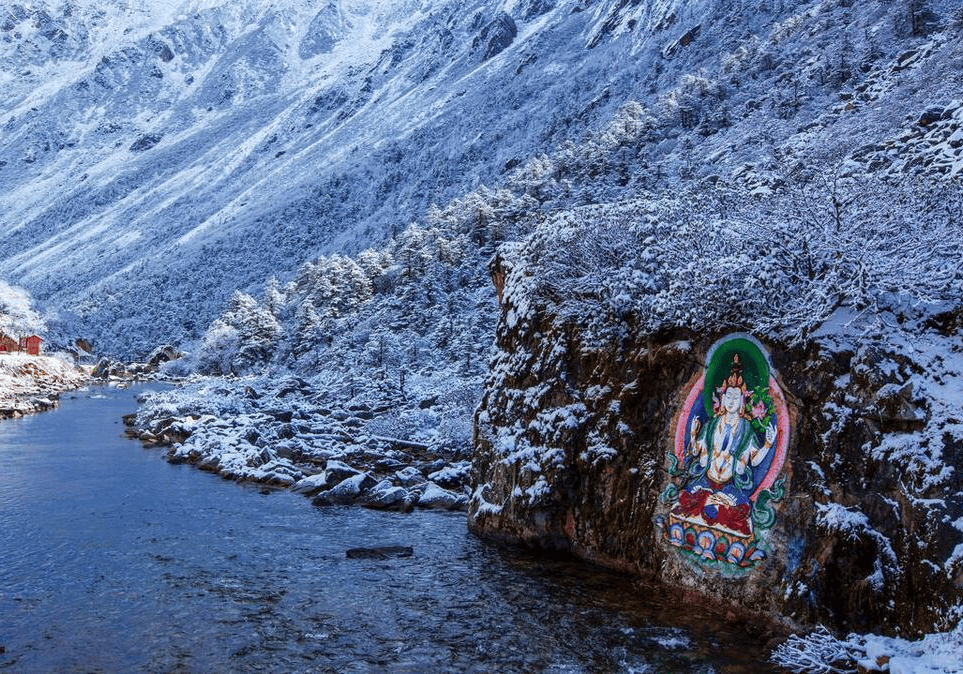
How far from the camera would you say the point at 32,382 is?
49.4 meters

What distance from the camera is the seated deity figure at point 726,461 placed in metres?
10.1

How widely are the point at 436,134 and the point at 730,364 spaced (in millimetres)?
101483

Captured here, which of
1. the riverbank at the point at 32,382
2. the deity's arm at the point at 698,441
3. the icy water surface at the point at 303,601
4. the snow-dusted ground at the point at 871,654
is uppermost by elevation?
the deity's arm at the point at 698,441

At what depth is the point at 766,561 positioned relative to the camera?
967 cm

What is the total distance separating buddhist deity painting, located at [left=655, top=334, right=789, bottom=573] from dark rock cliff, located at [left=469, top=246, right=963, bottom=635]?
51 millimetres

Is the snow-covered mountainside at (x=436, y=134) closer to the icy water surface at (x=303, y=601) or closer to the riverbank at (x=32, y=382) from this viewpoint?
the icy water surface at (x=303, y=601)

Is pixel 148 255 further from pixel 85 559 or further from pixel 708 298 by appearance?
pixel 708 298

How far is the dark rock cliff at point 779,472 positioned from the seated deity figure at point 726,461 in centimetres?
18

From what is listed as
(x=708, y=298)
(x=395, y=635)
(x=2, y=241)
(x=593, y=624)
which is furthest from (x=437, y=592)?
(x=2, y=241)

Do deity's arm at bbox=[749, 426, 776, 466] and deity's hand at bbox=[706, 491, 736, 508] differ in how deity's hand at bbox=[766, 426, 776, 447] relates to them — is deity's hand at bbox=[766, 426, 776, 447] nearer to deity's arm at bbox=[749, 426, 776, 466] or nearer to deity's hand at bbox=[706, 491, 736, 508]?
deity's arm at bbox=[749, 426, 776, 466]

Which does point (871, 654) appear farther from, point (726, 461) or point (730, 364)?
point (730, 364)

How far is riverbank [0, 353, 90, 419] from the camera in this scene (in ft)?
125

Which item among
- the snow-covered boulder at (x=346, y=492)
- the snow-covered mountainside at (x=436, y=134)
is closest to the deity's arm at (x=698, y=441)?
the snow-covered boulder at (x=346, y=492)

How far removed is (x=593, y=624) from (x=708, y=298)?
211 inches
